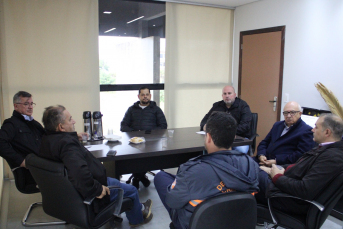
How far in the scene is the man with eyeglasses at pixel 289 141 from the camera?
285 centimetres

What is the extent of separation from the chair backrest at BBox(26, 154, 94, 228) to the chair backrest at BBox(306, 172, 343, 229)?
146 cm

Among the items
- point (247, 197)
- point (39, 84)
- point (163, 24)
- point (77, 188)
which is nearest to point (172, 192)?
point (247, 197)

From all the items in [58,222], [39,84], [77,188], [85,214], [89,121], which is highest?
[39,84]

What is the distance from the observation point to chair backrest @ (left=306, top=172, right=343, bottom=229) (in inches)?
72.6

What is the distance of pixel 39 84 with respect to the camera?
13.8ft

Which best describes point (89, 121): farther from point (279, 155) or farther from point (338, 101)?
point (338, 101)

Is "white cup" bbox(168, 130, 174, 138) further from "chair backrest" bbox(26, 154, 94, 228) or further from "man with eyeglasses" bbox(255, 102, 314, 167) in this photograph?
"chair backrest" bbox(26, 154, 94, 228)

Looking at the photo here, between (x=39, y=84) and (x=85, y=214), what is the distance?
2.79 m

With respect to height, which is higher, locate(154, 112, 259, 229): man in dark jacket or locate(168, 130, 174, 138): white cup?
locate(154, 112, 259, 229): man in dark jacket

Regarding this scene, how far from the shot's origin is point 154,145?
2.92 m

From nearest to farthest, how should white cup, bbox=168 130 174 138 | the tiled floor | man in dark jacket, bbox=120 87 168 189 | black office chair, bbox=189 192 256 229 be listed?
black office chair, bbox=189 192 256 229 → the tiled floor → white cup, bbox=168 130 174 138 → man in dark jacket, bbox=120 87 168 189

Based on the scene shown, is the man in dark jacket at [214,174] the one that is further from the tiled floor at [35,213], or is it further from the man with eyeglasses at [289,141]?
the man with eyeglasses at [289,141]

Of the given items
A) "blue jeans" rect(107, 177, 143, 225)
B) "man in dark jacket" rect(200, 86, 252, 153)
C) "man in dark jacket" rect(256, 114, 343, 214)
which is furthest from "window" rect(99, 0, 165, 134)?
"man in dark jacket" rect(256, 114, 343, 214)

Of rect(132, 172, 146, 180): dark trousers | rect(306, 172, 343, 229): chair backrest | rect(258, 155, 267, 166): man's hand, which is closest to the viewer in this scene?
rect(306, 172, 343, 229): chair backrest
